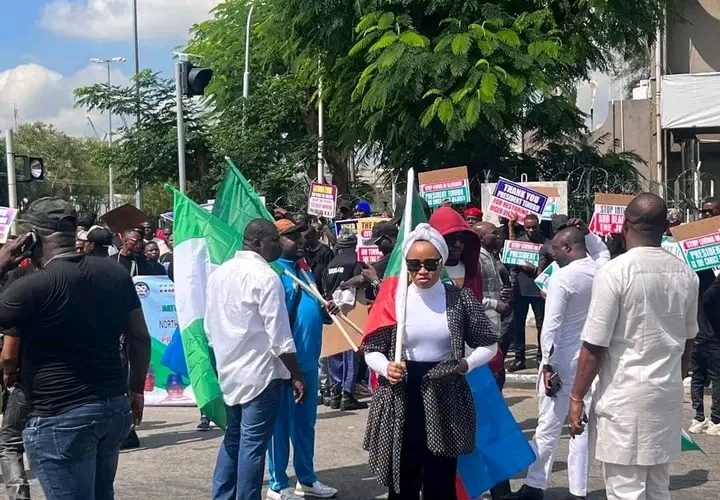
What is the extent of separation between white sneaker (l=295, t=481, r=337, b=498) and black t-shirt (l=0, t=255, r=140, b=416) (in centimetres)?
282

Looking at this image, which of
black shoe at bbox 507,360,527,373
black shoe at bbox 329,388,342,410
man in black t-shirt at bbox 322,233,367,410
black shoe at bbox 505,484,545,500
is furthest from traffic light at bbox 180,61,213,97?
black shoe at bbox 505,484,545,500

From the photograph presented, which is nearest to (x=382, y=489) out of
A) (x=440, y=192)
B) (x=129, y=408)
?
(x=129, y=408)

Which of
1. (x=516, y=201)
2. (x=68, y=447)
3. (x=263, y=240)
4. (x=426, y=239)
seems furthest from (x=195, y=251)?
(x=516, y=201)

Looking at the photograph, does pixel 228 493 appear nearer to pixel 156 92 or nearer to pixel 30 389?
pixel 30 389

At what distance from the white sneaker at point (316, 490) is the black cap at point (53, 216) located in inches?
124

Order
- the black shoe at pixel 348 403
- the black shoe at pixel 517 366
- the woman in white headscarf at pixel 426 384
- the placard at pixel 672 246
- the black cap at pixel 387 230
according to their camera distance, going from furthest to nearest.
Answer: the black shoe at pixel 517 366, the placard at pixel 672 246, the black shoe at pixel 348 403, the black cap at pixel 387 230, the woman in white headscarf at pixel 426 384

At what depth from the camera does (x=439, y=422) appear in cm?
503

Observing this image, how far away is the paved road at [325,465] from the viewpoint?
7.00 metres

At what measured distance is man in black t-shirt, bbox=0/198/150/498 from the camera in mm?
4160

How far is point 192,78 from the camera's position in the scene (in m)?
13.0

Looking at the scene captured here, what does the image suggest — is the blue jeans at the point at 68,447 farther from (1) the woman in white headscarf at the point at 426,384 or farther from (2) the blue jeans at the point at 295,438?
(2) the blue jeans at the point at 295,438

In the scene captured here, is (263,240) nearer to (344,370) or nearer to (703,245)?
(344,370)

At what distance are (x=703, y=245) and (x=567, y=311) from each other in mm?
3557

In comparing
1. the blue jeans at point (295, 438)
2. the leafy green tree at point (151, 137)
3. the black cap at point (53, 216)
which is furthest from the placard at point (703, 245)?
the leafy green tree at point (151, 137)
